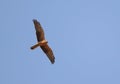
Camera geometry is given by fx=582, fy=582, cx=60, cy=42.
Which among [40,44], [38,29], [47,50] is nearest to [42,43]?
[40,44]

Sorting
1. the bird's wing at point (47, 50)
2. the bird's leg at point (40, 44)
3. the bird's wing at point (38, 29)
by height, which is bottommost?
the bird's wing at point (47, 50)

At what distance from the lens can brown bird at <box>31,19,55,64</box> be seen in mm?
47478

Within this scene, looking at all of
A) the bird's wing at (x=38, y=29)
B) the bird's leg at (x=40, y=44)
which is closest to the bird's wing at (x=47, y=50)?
the bird's leg at (x=40, y=44)

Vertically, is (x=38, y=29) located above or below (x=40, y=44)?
above

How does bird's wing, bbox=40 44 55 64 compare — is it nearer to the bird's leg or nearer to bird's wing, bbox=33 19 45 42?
the bird's leg

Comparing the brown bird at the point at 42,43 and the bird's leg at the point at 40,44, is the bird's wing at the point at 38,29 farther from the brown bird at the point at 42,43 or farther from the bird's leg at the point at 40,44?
the bird's leg at the point at 40,44

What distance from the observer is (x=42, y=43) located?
156 feet

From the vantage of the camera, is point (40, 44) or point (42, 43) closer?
point (42, 43)

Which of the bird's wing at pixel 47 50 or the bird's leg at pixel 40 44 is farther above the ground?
the bird's leg at pixel 40 44

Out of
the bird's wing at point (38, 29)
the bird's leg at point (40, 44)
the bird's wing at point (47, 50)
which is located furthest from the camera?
the bird's wing at point (47, 50)

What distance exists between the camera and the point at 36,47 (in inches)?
1882

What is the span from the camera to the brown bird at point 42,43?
47478 millimetres

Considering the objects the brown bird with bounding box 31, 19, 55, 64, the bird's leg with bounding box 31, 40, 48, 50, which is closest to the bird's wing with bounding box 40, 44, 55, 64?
the brown bird with bounding box 31, 19, 55, 64

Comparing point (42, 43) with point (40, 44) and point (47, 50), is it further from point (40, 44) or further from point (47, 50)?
point (47, 50)
